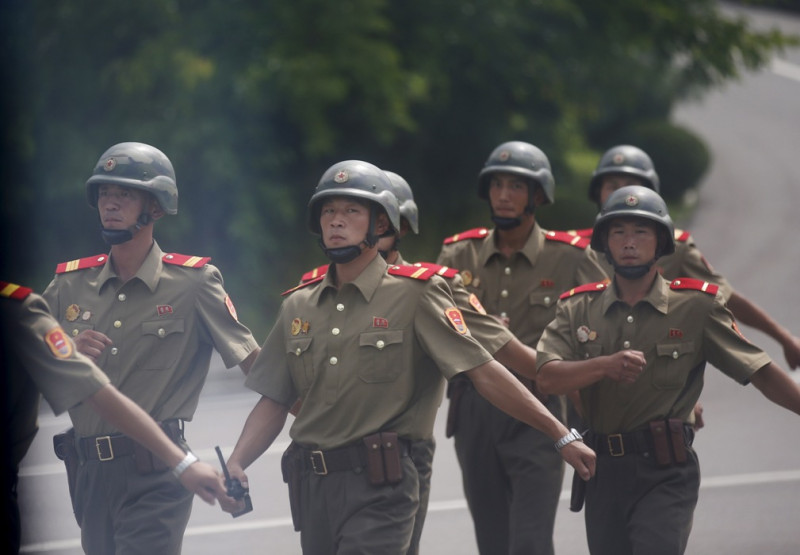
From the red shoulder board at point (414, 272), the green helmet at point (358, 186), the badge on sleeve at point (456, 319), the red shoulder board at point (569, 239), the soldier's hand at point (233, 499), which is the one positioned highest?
the green helmet at point (358, 186)

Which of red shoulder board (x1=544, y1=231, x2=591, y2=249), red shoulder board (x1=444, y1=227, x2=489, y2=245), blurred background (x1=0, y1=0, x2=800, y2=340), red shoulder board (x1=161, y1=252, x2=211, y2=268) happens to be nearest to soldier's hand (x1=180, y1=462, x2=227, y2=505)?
red shoulder board (x1=161, y1=252, x2=211, y2=268)

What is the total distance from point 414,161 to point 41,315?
634 inches

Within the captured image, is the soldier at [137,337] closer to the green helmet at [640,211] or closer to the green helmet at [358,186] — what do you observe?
the green helmet at [358,186]

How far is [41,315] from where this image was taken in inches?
217

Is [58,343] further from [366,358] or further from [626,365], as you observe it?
[626,365]

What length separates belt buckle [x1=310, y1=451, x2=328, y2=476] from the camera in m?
5.79

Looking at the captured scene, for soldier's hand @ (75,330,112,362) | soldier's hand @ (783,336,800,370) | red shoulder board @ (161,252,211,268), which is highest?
red shoulder board @ (161,252,211,268)

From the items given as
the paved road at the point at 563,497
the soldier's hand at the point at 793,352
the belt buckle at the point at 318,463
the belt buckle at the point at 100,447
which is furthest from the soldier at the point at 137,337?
the soldier's hand at the point at 793,352

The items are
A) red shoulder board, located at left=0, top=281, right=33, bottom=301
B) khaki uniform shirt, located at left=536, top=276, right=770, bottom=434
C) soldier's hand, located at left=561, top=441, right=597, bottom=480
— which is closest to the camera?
red shoulder board, located at left=0, top=281, right=33, bottom=301

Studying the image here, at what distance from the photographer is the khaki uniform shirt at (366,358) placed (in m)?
5.84

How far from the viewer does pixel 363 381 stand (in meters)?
5.86

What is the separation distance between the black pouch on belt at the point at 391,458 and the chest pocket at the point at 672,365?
1493 mm

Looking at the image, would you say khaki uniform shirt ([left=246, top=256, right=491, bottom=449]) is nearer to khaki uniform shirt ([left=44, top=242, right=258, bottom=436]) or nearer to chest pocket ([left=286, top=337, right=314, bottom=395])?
chest pocket ([left=286, top=337, right=314, bottom=395])

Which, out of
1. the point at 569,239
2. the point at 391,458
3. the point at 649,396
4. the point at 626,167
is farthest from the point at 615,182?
the point at 391,458
